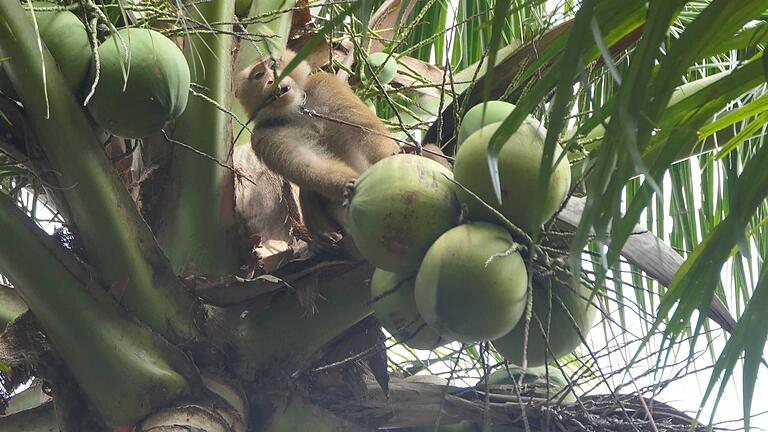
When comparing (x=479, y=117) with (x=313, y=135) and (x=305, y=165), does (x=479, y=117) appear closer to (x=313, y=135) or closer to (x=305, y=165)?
(x=305, y=165)

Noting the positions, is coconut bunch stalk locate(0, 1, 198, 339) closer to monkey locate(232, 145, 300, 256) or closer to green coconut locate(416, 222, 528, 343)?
monkey locate(232, 145, 300, 256)

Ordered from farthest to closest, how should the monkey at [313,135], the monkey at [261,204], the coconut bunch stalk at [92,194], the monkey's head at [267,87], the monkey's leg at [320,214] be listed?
the monkey's head at [267,87] → the monkey at [313,135] → the monkey's leg at [320,214] → the monkey at [261,204] → the coconut bunch stalk at [92,194]

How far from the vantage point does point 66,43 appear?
1629 millimetres

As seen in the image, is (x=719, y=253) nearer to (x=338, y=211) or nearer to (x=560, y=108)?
(x=560, y=108)

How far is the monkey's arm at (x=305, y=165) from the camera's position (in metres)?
2.42

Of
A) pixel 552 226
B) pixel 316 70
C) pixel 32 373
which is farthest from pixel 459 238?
pixel 316 70

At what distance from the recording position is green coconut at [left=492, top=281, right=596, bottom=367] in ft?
4.60

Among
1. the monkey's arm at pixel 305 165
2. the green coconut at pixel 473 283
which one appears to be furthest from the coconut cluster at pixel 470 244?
the monkey's arm at pixel 305 165

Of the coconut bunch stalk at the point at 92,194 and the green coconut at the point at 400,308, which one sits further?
the coconut bunch stalk at the point at 92,194

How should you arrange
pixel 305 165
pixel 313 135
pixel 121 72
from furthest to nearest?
1. pixel 313 135
2. pixel 305 165
3. pixel 121 72

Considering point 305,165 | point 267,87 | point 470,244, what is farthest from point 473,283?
point 267,87

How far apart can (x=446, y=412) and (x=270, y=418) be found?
38 centimetres

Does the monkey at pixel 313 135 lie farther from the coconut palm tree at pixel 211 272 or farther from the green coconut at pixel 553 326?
the green coconut at pixel 553 326

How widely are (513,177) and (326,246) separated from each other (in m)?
0.64
